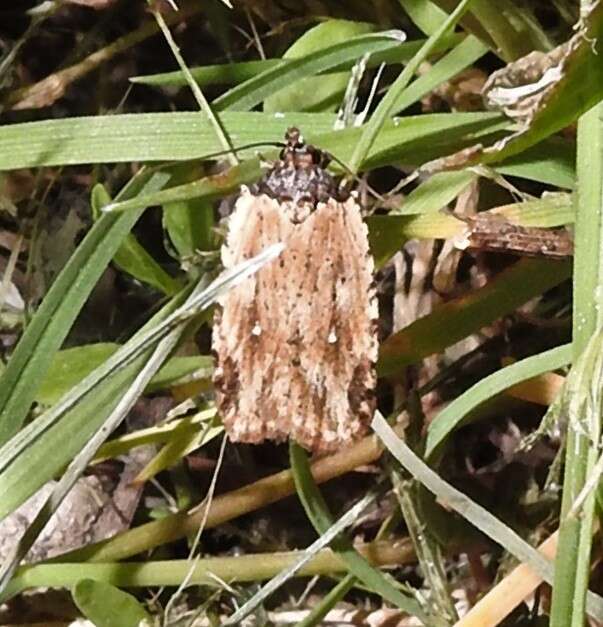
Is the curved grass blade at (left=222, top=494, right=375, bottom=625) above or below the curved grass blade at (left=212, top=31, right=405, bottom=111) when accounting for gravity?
below

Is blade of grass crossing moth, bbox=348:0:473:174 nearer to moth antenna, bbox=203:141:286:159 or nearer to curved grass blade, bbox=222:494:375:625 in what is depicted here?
moth antenna, bbox=203:141:286:159

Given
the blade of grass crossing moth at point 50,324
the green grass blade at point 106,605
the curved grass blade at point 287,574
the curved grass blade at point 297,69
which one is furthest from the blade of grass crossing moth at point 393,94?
the green grass blade at point 106,605

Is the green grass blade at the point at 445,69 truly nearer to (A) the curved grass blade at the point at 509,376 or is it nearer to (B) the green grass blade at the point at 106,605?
(A) the curved grass blade at the point at 509,376

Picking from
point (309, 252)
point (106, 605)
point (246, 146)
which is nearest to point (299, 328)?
point (309, 252)

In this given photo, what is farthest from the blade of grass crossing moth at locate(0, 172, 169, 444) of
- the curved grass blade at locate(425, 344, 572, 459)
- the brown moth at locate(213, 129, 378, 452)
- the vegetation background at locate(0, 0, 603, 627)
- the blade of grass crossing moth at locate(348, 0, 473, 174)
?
the curved grass blade at locate(425, 344, 572, 459)

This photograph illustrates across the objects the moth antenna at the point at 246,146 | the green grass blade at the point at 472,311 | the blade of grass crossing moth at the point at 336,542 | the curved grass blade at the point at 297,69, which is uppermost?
the curved grass blade at the point at 297,69

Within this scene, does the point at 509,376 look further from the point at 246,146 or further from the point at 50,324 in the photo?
the point at 50,324

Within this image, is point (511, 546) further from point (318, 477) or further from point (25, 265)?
point (25, 265)

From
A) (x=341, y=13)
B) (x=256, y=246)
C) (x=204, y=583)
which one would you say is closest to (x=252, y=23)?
(x=341, y=13)
